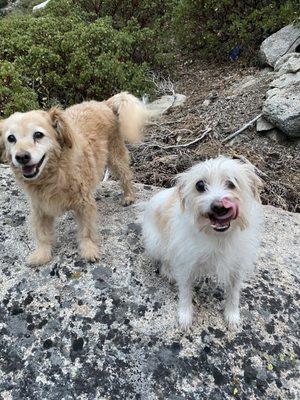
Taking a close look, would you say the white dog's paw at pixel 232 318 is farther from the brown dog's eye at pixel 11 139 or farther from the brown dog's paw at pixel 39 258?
the brown dog's eye at pixel 11 139

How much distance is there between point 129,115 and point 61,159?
115 cm

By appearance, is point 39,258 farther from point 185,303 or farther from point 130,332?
point 185,303

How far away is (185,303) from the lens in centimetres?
274

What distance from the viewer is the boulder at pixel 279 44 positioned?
6.70m

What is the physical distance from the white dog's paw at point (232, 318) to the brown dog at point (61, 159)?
43.6 inches

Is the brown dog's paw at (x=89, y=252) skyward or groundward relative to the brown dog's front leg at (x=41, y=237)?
groundward

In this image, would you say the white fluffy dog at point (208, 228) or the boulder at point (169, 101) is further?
the boulder at point (169, 101)

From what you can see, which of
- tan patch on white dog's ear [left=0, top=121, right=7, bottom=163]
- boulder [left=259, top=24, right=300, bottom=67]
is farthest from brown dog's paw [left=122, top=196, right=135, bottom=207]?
boulder [left=259, top=24, right=300, bottom=67]

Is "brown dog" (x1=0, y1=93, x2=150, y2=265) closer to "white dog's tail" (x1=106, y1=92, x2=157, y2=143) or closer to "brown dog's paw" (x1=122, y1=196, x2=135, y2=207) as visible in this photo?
"white dog's tail" (x1=106, y1=92, x2=157, y2=143)

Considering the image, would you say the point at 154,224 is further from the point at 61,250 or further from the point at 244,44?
the point at 244,44

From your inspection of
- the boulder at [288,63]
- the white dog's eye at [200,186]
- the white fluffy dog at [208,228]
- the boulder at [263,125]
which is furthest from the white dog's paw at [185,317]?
the boulder at [288,63]

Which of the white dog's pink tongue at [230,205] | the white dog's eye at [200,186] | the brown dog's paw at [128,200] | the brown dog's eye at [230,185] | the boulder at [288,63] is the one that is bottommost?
the brown dog's paw at [128,200]

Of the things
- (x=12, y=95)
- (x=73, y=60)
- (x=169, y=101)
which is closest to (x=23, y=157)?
(x=12, y=95)

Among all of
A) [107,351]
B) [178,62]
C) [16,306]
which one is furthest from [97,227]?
[178,62]
